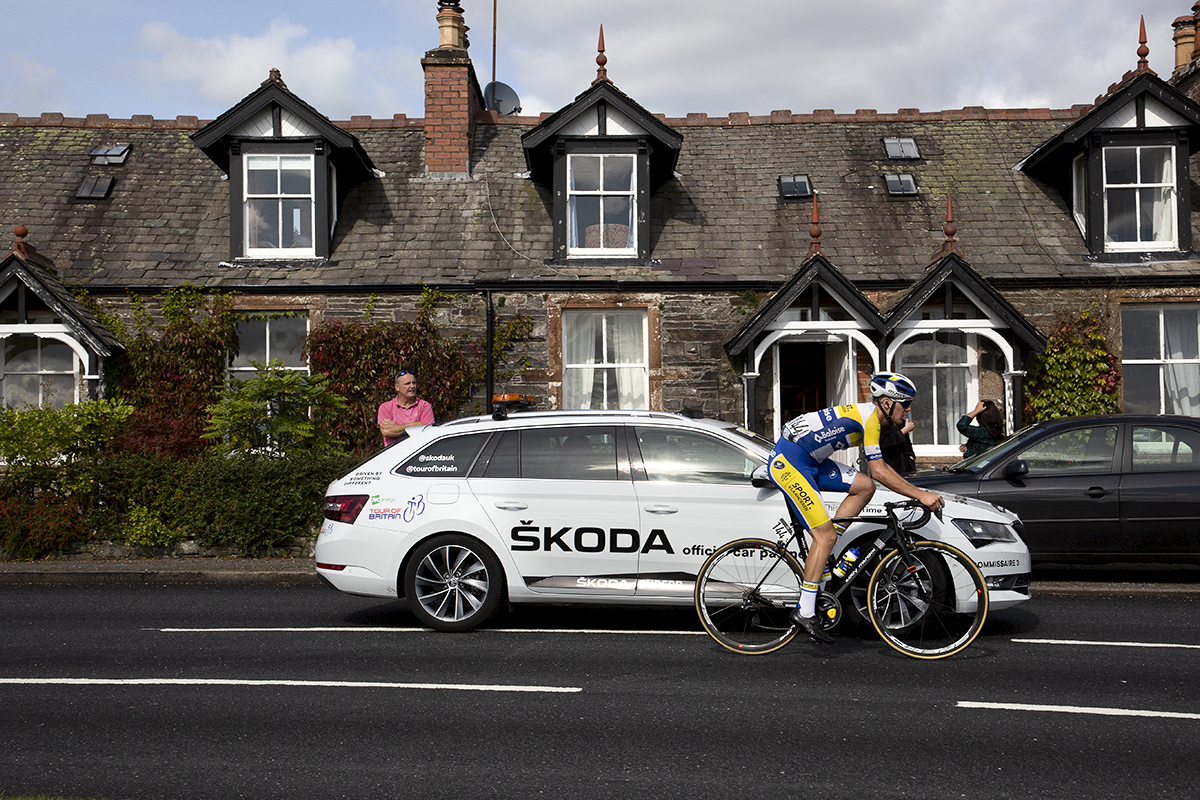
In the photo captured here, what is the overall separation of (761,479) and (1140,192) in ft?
39.8

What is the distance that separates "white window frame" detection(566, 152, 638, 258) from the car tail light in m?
8.66

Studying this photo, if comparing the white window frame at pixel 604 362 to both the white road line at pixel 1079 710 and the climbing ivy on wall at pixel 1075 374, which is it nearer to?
the climbing ivy on wall at pixel 1075 374

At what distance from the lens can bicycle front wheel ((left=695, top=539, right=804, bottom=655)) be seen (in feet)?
21.0

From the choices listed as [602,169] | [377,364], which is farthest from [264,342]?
[602,169]

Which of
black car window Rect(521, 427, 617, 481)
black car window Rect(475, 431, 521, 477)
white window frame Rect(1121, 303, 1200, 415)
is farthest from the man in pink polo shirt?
white window frame Rect(1121, 303, 1200, 415)

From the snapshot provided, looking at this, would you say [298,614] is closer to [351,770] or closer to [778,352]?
[351,770]

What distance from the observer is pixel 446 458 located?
292 inches

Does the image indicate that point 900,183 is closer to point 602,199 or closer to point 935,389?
point 935,389

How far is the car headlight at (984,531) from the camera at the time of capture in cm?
673

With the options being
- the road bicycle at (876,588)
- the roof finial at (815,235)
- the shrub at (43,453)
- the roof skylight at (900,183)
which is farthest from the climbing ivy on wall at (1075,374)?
the shrub at (43,453)

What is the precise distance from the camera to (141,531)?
11562 mm

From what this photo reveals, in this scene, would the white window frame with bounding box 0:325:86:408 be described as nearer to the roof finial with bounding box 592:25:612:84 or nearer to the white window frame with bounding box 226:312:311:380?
the white window frame with bounding box 226:312:311:380

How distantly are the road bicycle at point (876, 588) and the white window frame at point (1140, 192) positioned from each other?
36.4 feet

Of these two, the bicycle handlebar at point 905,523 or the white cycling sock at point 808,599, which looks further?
the bicycle handlebar at point 905,523
